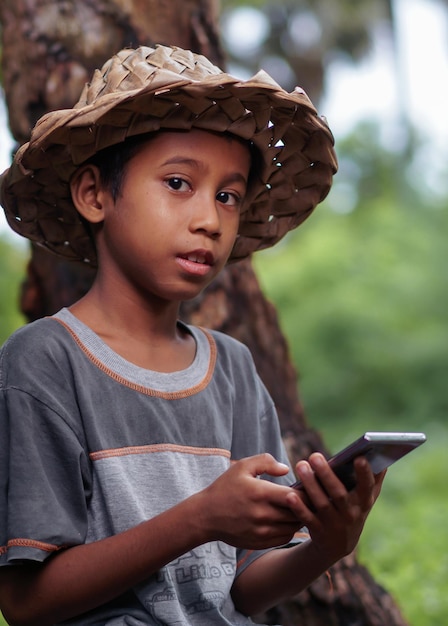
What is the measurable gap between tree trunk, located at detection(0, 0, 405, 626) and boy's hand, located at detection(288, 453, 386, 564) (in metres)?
1.37

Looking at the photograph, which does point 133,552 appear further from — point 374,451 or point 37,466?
point 374,451

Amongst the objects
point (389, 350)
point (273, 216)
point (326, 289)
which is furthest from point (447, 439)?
point (273, 216)

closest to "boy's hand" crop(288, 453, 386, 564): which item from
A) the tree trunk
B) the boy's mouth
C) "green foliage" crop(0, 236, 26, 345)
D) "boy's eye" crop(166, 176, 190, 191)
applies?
the boy's mouth

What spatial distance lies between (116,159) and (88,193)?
0.45 feet

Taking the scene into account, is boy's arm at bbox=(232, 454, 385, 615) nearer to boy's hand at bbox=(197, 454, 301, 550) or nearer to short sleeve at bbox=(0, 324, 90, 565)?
boy's hand at bbox=(197, 454, 301, 550)

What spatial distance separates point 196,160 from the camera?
89.0 inches

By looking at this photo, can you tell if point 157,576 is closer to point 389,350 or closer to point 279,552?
point 279,552

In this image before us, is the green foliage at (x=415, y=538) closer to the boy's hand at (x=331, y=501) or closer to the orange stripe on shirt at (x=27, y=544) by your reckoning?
the boy's hand at (x=331, y=501)

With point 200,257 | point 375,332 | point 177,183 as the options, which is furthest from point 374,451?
point 375,332

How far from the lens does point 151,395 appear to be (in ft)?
7.51

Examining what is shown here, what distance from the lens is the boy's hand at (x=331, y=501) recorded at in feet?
6.18

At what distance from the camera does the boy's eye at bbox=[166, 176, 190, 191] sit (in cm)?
225

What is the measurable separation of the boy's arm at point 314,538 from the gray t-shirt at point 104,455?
0.22ft

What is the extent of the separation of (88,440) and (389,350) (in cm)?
729
